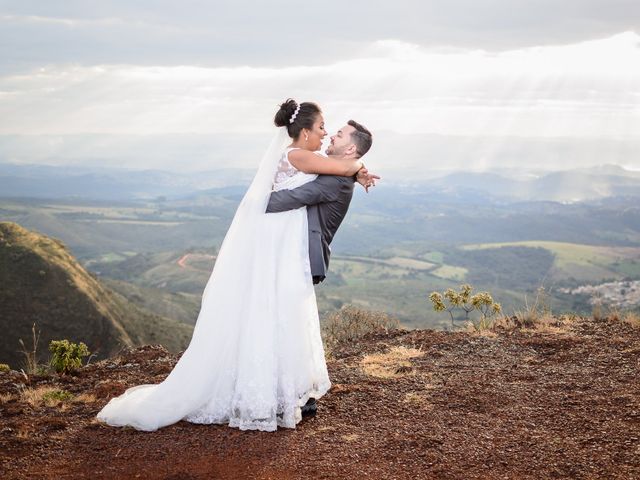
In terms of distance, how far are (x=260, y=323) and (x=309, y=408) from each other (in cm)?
103

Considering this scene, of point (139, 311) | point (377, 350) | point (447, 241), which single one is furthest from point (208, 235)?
point (377, 350)

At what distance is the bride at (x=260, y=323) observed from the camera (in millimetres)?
5945

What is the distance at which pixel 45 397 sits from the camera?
721cm

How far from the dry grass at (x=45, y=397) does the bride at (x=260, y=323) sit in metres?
1.24

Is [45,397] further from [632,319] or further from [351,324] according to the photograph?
[632,319]

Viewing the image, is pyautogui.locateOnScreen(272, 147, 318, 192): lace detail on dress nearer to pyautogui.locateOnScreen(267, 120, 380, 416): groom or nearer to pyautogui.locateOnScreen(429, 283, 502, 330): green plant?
pyautogui.locateOnScreen(267, 120, 380, 416): groom

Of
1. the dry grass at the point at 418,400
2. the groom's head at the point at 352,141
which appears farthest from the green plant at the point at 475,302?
the groom's head at the point at 352,141

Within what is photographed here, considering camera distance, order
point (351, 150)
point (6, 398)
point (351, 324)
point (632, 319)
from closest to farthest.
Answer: point (351, 150)
point (6, 398)
point (632, 319)
point (351, 324)

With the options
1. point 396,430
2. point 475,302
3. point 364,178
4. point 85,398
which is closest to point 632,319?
point 475,302

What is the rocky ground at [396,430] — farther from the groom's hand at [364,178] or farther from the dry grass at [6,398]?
the groom's hand at [364,178]

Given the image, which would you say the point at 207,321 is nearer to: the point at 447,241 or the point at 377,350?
the point at 377,350

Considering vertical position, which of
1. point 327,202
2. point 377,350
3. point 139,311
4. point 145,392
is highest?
point 327,202

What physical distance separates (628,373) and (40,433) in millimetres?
6367

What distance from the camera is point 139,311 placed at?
134 feet
